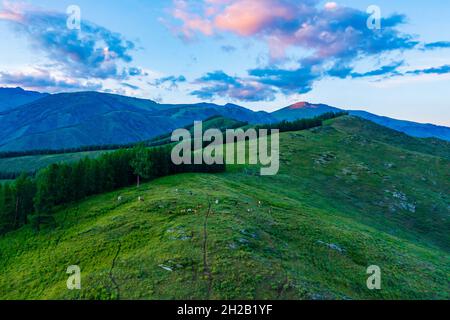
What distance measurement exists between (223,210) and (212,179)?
1385 inches

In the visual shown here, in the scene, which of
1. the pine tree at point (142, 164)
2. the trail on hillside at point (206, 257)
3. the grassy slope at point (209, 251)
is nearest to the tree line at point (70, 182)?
the pine tree at point (142, 164)

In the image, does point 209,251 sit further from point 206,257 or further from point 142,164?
point 142,164

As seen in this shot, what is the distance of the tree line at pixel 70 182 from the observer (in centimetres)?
6869

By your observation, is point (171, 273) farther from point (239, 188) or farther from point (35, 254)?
point (239, 188)

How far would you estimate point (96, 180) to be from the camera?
84.2 m

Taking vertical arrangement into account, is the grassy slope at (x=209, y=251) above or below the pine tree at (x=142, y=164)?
below

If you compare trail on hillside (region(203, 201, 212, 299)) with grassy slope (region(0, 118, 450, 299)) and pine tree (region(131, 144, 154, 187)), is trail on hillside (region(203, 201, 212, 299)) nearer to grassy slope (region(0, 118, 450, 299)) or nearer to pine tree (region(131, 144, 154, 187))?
grassy slope (region(0, 118, 450, 299))

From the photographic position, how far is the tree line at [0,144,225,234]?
68.7m

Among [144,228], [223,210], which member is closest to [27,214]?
[144,228]

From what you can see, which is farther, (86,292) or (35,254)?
Answer: (35,254)

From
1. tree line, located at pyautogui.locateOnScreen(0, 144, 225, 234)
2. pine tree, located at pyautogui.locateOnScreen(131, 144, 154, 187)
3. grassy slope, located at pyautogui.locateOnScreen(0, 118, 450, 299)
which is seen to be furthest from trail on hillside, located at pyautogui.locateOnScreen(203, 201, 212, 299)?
pine tree, located at pyautogui.locateOnScreen(131, 144, 154, 187)

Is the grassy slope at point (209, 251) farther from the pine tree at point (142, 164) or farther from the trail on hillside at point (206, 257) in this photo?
the pine tree at point (142, 164)
